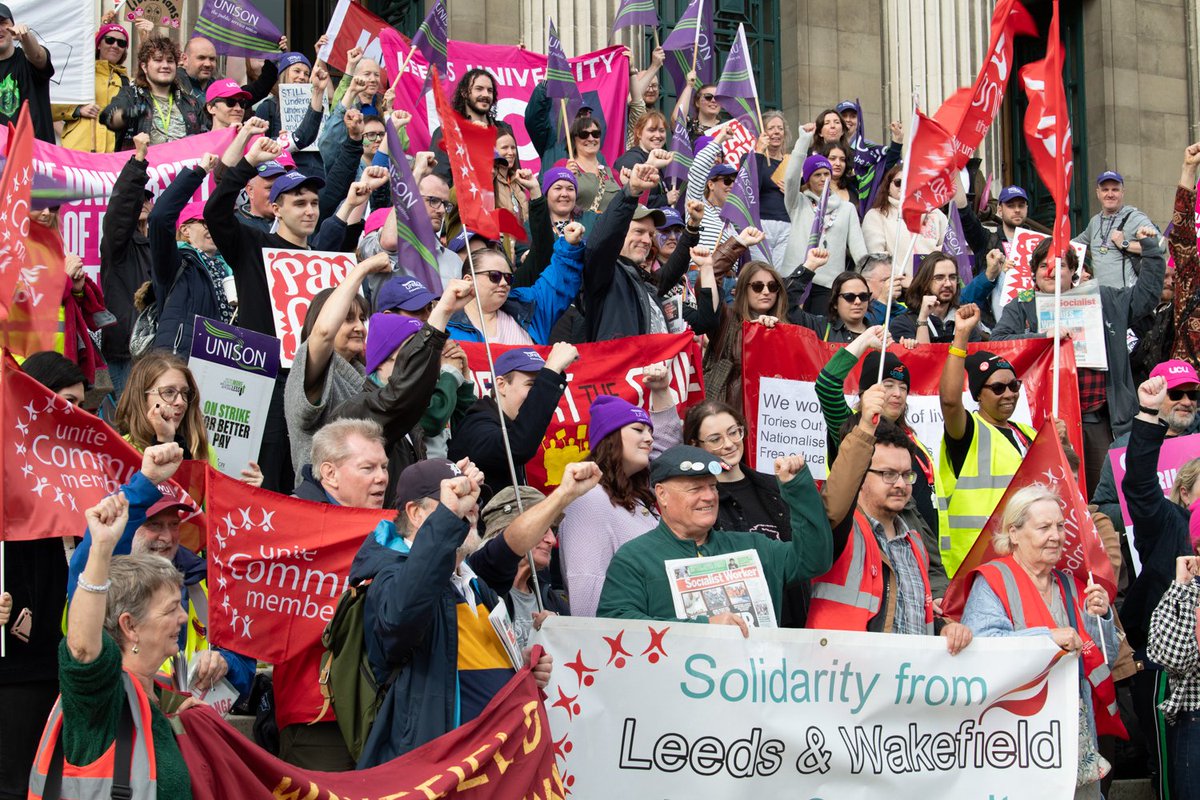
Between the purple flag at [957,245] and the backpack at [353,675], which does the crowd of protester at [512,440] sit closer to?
the backpack at [353,675]

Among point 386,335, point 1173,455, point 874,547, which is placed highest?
point 386,335

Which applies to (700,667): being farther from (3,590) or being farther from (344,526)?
(3,590)

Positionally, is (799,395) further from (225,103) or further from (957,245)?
(957,245)

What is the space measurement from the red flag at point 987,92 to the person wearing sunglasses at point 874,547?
231cm

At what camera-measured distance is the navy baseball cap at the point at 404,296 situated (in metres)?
8.17

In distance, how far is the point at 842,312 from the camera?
35.3 feet

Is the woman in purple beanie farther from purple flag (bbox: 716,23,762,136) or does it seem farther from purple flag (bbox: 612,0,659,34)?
purple flag (bbox: 612,0,659,34)

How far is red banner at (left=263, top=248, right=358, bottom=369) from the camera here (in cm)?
893

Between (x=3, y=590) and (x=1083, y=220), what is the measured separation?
60.6 ft

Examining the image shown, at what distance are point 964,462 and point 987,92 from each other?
6.80 feet

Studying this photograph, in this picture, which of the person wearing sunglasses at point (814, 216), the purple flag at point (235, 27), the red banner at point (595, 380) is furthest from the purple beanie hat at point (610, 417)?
the purple flag at point (235, 27)

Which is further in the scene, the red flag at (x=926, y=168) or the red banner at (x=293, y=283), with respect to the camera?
the red flag at (x=926, y=168)

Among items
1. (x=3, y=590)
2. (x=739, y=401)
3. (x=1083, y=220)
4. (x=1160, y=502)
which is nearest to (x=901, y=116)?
(x=1083, y=220)

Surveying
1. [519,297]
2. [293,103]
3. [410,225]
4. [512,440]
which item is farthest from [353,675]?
[293,103]
